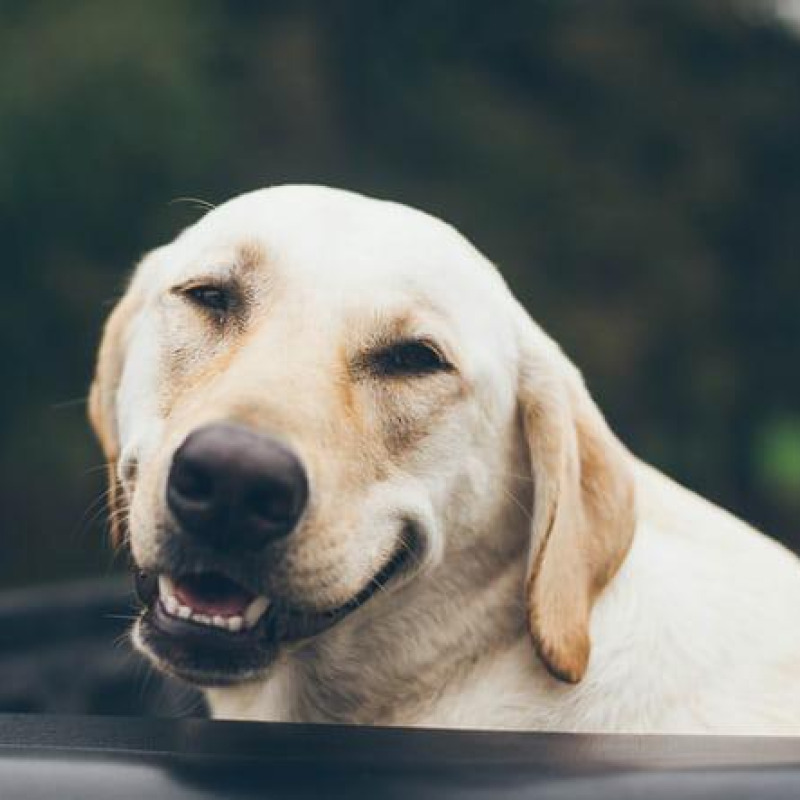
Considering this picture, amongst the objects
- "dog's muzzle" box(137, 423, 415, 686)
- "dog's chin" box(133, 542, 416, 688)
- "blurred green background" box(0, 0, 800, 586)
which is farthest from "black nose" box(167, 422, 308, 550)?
"blurred green background" box(0, 0, 800, 586)

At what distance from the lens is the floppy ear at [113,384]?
2646mm

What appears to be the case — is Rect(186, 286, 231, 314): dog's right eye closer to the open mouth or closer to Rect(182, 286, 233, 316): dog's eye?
Rect(182, 286, 233, 316): dog's eye

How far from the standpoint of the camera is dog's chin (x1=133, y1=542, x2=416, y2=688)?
1.98 metres

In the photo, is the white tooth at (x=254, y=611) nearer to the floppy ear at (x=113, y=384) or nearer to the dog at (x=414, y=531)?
the dog at (x=414, y=531)

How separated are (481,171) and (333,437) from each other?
33.4 ft

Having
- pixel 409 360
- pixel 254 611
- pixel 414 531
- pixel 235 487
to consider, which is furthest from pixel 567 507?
pixel 235 487

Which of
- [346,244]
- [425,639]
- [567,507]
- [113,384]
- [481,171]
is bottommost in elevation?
[481,171]

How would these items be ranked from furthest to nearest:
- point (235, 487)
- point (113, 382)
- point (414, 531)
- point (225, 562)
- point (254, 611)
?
point (113, 382)
point (414, 531)
point (254, 611)
point (225, 562)
point (235, 487)

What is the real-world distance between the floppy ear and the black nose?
812 mm

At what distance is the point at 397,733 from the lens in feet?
4.25

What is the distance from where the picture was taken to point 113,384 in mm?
2697

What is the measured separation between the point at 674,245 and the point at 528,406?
415 inches

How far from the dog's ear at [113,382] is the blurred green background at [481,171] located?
6.34m

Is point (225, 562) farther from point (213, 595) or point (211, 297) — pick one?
point (211, 297)
